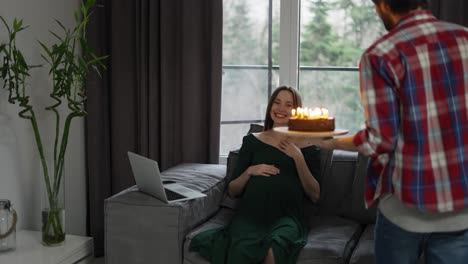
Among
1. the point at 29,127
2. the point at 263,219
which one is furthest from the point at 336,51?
the point at 29,127

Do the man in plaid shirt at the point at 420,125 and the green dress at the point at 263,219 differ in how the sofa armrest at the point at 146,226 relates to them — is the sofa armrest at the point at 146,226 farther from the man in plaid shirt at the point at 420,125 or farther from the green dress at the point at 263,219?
the man in plaid shirt at the point at 420,125

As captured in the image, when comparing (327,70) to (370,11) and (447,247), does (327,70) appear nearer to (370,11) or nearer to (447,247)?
(370,11)

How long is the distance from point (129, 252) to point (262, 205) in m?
0.66

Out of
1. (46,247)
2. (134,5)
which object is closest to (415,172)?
(46,247)

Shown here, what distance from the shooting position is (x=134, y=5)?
375 cm

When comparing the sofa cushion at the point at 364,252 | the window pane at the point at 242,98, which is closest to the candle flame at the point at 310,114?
the sofa cushion at the point at 364,252

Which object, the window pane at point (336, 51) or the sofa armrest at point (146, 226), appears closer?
the sofa armrest at point (146, 226)

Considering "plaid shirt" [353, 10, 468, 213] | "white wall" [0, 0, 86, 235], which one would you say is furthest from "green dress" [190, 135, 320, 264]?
"white wall" [0, 0, 86, 235]

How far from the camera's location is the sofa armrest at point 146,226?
2.76 meters

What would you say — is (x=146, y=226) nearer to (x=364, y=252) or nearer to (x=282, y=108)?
(x=282, y=108)

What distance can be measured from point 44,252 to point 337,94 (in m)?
1.90

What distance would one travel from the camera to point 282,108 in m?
3.04

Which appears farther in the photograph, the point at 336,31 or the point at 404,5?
the point at 336,31

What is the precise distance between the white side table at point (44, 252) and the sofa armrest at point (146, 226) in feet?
0.83
